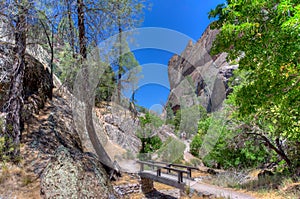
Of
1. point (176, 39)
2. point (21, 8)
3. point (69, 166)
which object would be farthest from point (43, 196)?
point (176, 39)

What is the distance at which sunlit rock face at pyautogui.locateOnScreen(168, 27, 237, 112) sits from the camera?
3617 centimetres

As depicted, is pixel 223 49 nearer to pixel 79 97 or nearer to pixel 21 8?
pixel 21 8

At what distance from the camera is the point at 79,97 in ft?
32.4

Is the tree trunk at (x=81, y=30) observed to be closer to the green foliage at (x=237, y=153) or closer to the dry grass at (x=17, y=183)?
the dry grass at (x=17, y=183)

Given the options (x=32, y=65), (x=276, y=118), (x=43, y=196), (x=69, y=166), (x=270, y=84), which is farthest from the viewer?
(x=32, y=65)

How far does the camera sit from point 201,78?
49906mm

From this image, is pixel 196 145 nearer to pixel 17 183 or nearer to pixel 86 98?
pixel 86 98

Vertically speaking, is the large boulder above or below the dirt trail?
above

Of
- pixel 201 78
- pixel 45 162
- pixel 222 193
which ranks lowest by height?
pixel 222 193

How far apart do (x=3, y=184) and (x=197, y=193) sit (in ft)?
17.6

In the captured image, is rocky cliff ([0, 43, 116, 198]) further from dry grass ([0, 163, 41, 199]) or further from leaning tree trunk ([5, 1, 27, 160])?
leaning tree trunk ([5, 1, 27, 160])

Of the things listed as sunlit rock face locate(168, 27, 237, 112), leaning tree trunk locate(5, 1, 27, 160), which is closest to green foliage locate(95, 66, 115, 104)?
leaning tree trunk locate(5, 1, 27, 160)

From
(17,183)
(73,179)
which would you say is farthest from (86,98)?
(17,183)

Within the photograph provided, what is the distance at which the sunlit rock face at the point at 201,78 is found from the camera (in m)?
36.2
